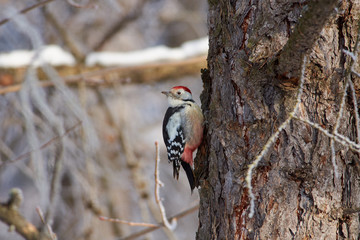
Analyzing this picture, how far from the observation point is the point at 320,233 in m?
1.96

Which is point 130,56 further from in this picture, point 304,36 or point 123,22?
point 304,36

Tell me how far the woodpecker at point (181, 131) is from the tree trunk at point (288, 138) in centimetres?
130

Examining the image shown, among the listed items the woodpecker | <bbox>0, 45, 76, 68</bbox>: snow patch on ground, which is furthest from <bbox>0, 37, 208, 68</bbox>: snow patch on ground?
the woodpecker

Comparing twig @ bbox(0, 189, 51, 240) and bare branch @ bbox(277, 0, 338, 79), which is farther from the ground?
bare branch @ bbox(277, 0, 338, 79)

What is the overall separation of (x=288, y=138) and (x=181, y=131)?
1.76m

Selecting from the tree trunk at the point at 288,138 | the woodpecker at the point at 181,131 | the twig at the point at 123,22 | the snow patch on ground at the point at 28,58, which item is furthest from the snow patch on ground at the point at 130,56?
the tree trunk at the point at 288,138

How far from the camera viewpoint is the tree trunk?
1.97 metres

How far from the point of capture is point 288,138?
2.03 m

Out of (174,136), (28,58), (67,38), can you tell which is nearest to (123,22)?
(67,38)

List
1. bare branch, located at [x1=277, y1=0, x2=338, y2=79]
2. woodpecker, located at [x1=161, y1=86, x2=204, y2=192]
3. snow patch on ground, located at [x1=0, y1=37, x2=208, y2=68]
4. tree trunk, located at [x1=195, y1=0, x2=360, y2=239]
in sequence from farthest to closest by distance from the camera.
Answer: snow patch on ground, located at [x1=0, y1=37, x2=208, y2=68] < woodpecker, located at [x1=161, y1=86, x2=204, y2=192] < tree trunk, located at [x1=195, y1=0, x2=360, y2=239] < bare branch, located at [x1=277, y1=0, x2=338, y2=79]

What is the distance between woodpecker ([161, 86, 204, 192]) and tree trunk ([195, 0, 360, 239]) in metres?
1.30

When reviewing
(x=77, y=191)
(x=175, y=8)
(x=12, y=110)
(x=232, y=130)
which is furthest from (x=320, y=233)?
(x=175, y=8)

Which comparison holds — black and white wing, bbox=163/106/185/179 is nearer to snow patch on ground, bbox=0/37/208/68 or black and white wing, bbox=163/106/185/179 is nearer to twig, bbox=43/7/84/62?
snow patch on ground, bbox=0/37/208/68

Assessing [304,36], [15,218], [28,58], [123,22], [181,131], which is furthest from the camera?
[123,22]
